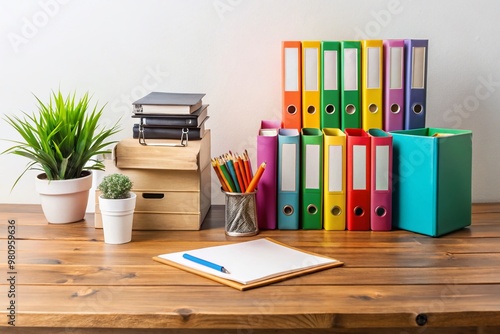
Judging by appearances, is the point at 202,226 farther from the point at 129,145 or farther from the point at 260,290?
the point at 260,290

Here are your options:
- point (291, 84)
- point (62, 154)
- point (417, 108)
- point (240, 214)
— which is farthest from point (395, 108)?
point (62, 154)

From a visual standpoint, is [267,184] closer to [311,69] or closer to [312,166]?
[312,166]

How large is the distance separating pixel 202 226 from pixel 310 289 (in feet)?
1.65

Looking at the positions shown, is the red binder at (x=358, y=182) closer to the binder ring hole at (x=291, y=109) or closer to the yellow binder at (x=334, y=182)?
the yellow binder at (x=334, y=182)

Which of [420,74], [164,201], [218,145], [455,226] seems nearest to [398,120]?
[420,74]

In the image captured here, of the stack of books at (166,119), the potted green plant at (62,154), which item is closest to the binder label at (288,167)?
the stack of books at (166,119)

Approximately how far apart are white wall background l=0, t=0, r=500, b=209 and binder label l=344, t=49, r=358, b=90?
176mm

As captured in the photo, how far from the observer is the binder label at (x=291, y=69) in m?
1.70

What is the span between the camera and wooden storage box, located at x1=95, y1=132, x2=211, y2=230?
5.24 feet

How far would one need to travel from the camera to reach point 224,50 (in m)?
1.86

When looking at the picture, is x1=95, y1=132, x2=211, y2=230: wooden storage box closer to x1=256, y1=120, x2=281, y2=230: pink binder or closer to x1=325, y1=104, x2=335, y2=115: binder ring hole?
x1=256, y1=120, x2=281, y2=230: pink binder

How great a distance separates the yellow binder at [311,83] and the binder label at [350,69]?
7 centimetres

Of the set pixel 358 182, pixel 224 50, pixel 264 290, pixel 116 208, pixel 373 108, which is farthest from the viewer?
pixel 224 50

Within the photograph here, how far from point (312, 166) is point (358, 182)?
115 mm
